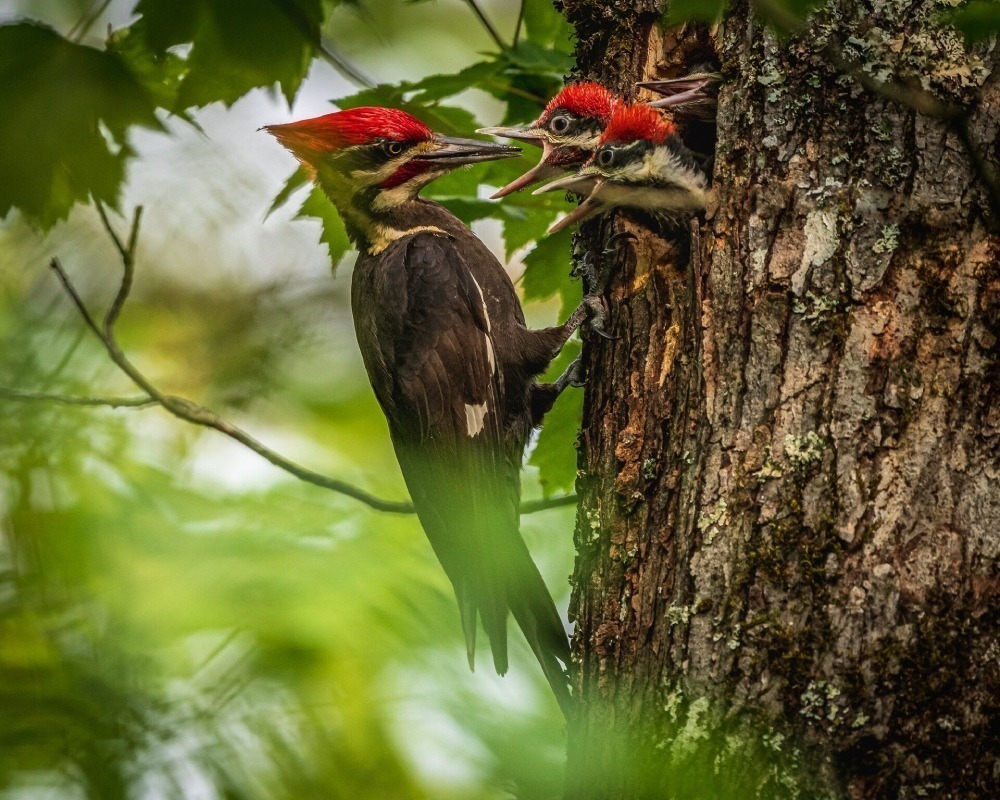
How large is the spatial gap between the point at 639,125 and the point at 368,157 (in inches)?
51.9

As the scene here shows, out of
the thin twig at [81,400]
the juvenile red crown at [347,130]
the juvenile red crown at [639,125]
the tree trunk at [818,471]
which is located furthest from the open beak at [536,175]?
the thin twig at [81,400]

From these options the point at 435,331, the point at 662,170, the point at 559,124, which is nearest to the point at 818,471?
the point at 662,170

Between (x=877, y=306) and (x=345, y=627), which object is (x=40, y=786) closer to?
(x=345, y=627)

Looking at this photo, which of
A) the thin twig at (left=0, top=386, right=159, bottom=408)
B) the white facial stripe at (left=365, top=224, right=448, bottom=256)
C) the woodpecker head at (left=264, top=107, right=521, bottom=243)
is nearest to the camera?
the thin twig at (left=0, top=386, right=159, bottom=408)

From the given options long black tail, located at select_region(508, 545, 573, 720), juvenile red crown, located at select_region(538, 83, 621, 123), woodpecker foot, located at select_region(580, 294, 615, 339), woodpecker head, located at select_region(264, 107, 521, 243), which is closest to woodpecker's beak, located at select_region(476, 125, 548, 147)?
juvenile red crown, located at select_region(538, 83, 621, 123)

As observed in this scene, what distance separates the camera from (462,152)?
10.6 ft

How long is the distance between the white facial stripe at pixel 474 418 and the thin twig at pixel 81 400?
0.98m

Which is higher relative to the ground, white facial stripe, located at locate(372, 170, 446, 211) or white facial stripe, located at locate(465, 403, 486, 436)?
white facial stripe, located at locate(372, 170, 446, 211)

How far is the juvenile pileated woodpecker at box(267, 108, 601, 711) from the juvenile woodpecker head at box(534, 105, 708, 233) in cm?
44

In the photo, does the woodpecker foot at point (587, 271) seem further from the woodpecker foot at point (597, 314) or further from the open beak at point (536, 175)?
the open beak at point (536, 175)

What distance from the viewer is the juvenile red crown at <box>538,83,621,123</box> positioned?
8.70 feet

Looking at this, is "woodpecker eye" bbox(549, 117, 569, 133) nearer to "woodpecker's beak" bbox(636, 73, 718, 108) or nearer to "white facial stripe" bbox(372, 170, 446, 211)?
"woodpecker's beak" bbox(636, 73, 718, 108)

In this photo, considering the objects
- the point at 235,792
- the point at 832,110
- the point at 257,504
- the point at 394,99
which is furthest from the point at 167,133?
the point at 235,792

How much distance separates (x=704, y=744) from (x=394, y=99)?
1.97 m
